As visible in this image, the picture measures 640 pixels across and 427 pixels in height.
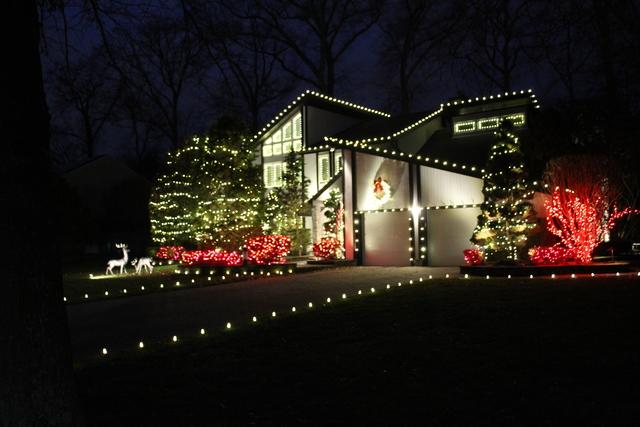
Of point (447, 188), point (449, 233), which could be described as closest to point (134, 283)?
point (449, 233)

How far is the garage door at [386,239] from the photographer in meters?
21.9

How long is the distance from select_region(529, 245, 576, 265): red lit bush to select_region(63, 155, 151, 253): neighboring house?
83.2 ft

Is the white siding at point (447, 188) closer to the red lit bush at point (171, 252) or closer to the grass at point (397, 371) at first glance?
the red lit bush at point (171, 252)

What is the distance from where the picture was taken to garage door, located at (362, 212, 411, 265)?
861 inches

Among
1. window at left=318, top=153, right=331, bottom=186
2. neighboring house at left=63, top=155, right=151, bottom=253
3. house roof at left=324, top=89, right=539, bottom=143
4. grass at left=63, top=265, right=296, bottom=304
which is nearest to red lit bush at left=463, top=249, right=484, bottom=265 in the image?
grass at left=63, top=265, right=296, bottom=304

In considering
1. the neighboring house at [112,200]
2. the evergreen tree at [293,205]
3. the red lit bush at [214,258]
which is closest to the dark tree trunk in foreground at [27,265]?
the red lit bush at [214,258]

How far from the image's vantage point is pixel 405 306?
1077cm

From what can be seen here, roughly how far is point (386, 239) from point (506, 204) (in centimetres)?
550

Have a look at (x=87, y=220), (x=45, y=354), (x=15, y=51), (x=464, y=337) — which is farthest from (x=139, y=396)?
(x=87, y=220)

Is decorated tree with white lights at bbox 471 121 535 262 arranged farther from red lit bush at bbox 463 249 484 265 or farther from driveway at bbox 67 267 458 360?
driveway at bbox 67 267 458 360

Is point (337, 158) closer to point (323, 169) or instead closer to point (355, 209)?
point (323, 169)

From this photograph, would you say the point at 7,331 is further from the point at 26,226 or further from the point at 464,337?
the point at 464,337

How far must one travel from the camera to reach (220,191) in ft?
72.8

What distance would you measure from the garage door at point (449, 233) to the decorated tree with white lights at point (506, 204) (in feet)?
9.08
